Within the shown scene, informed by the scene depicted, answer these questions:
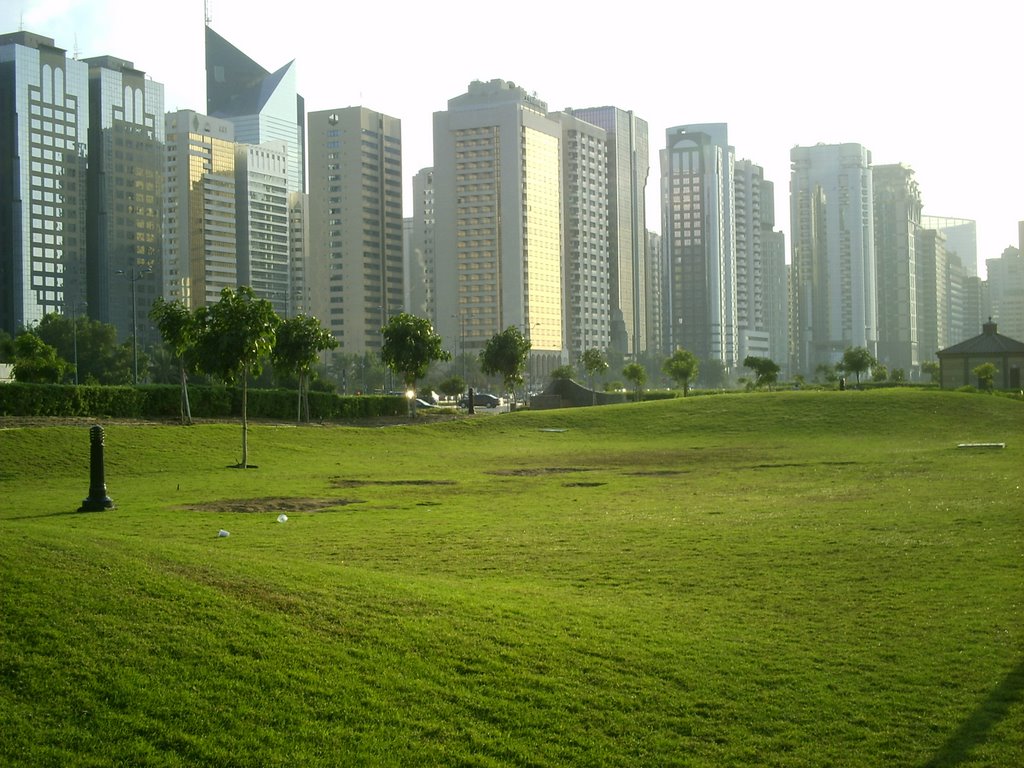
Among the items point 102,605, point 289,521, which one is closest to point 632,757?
point 102,605

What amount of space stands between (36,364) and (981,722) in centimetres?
5857

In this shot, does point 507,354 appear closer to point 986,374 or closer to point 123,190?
point 986,374

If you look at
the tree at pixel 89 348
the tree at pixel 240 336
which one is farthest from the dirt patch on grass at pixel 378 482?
the tree at pixel 89 348

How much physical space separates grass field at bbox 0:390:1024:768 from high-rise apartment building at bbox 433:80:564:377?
159712 mm

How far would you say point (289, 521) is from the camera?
64.0ft

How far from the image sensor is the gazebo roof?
74.0 meters

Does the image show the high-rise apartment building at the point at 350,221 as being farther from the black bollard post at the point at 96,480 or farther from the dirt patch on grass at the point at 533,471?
the black bollard post at the point at 96,480

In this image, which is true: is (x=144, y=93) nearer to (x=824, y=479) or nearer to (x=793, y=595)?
(x=824, y=479)

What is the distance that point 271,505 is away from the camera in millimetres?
22500

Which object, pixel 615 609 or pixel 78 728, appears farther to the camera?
pixel 615 609

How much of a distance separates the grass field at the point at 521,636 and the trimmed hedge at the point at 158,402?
2108 cm

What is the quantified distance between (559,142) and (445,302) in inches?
1530

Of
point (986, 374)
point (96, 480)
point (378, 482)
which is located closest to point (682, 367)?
point (986, 374)

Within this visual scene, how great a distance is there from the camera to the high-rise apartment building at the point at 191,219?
189 m
